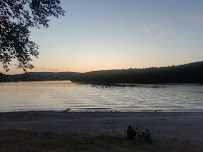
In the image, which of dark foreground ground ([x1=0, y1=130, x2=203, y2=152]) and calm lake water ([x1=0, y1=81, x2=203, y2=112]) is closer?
dark foreground ground ([x1=0, y1=130, x2=203, y2=152])

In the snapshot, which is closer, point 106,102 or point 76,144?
point 76,144

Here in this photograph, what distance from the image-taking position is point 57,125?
23.3m

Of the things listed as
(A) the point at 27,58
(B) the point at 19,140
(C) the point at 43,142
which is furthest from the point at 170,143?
(A) the point at 27,58

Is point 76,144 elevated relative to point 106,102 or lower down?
elevated

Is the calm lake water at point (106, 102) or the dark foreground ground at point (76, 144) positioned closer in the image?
the dark foreground ground at point (76, 144)

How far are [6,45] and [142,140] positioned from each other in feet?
37.4

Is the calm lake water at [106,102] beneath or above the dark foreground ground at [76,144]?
beneath

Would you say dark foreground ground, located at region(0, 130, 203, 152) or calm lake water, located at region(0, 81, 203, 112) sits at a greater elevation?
dark foreground ground, located at region(0, 130, 203, 152)

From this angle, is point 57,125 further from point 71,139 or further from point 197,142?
point 197,142

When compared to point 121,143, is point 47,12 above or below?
above

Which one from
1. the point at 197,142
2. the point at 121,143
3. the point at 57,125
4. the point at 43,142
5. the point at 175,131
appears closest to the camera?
the point at 43,142

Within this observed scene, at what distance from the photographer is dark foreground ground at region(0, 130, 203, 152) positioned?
44.0ft

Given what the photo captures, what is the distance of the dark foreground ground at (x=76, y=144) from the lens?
1342 cm

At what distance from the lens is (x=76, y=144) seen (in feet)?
48.8
